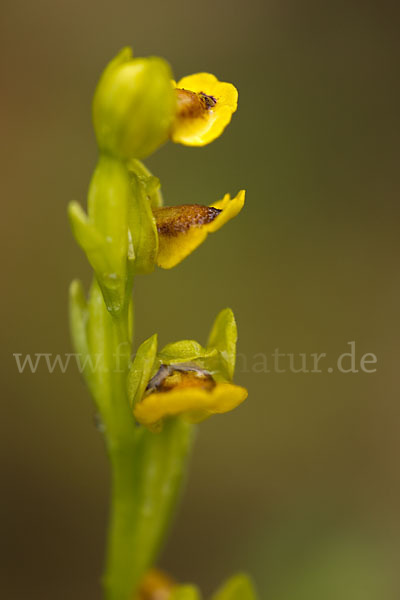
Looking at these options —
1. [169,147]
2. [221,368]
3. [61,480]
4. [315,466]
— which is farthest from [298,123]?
[221,368]

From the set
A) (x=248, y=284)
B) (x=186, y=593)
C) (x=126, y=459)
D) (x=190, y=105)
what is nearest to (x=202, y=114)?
(x=190, y=105)

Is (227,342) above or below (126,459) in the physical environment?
above

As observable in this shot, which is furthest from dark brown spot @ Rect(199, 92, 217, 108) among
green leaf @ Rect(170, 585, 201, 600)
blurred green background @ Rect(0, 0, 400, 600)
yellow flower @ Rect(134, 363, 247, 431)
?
blurred green background @ Rect(0, 0, 400, 600)

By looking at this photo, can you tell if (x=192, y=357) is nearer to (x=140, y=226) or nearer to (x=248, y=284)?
(x=140, y=226)

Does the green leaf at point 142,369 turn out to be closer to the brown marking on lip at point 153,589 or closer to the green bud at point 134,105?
the green bud at point 134,105

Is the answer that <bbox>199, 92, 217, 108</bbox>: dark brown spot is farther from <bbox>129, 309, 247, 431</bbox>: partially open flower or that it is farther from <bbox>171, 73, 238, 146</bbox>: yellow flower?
<bbox>129, 309, 247, 431</bbox>: partially open flower

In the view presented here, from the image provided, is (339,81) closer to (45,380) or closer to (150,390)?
(45,380)

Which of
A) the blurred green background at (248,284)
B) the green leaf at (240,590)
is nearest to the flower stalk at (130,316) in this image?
the green leaf at (240,590)
